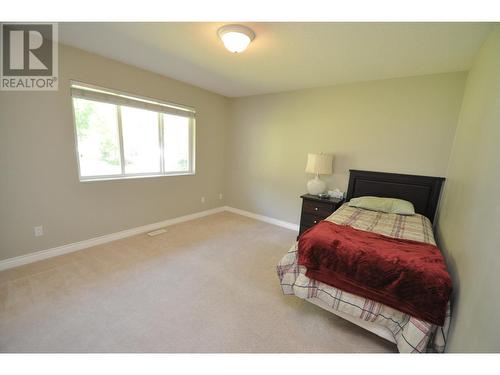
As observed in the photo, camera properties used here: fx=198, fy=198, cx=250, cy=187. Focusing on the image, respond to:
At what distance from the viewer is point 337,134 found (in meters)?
3.06

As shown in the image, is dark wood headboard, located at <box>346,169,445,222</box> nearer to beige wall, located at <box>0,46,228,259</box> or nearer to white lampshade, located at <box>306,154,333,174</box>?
white lampshade, located at <box>306,154,333,174</box>

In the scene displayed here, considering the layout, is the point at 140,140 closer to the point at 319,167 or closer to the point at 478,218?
the point at 319,167

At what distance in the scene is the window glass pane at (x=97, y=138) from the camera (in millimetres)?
2400

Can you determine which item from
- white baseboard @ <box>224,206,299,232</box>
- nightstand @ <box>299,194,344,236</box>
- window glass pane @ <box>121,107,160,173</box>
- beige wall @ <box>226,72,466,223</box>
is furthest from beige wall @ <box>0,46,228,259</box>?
nightstand @ <box>299,194,344,236</box>

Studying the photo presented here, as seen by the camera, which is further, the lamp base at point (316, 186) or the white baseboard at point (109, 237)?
the lamp base at point (316, 186)

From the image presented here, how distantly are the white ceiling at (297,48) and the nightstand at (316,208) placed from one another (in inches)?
66.4

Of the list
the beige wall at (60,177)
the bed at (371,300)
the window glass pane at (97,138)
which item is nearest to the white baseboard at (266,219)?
the bed at (371,300)

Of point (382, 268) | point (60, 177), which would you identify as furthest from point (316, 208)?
point (60, 177)

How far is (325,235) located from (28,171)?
302 centimetres

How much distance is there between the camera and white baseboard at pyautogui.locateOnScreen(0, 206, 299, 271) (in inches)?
82.7

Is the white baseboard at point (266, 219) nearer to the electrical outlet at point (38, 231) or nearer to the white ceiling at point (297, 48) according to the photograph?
the white ceiling at point (297, 48)
